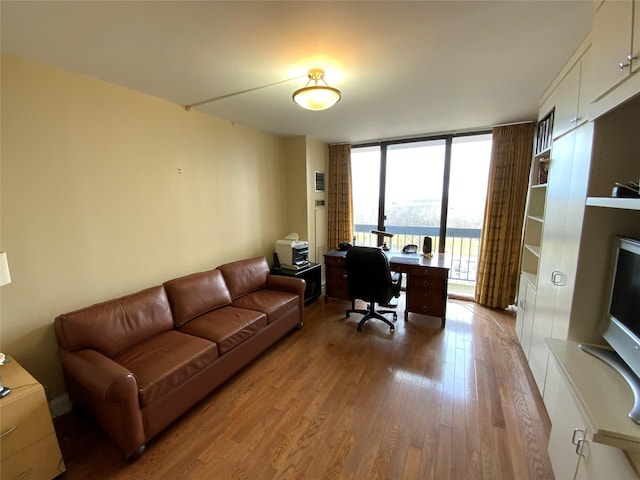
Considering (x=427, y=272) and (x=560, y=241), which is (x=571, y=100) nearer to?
(x=560, y=241)

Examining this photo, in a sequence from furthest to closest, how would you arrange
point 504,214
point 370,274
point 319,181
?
point 319,181 → point 504,214 → point 370,274

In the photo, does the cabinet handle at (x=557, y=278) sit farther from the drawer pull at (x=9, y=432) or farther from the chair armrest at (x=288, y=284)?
the drawer pull at (x=9, y=432)

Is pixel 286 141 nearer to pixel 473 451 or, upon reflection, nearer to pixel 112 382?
pixel 112 382

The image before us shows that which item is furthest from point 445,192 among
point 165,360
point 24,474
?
point 24,474

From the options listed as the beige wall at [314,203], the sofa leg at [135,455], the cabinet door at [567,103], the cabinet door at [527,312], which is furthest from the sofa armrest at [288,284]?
the cabinet door at [567,103]

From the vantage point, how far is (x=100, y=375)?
158 centimetres

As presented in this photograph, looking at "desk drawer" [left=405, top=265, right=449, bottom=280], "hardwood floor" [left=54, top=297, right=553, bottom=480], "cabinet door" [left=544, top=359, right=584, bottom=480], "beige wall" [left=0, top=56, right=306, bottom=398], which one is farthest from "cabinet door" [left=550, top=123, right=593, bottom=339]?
"beige wall" [left=0, top=56, right=306, bottom=398]

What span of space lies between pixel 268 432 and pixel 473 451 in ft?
4.31

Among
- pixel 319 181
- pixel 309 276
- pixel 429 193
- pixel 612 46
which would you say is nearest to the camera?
pixel 612 46

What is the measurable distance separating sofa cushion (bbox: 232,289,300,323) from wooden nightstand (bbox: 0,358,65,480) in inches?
61.3

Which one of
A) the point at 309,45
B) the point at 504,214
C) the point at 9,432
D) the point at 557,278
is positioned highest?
the point at 309,45

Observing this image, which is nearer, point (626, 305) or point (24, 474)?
point (626, 305)

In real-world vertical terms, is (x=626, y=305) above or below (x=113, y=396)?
above

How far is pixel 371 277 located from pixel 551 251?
1.59 metres
